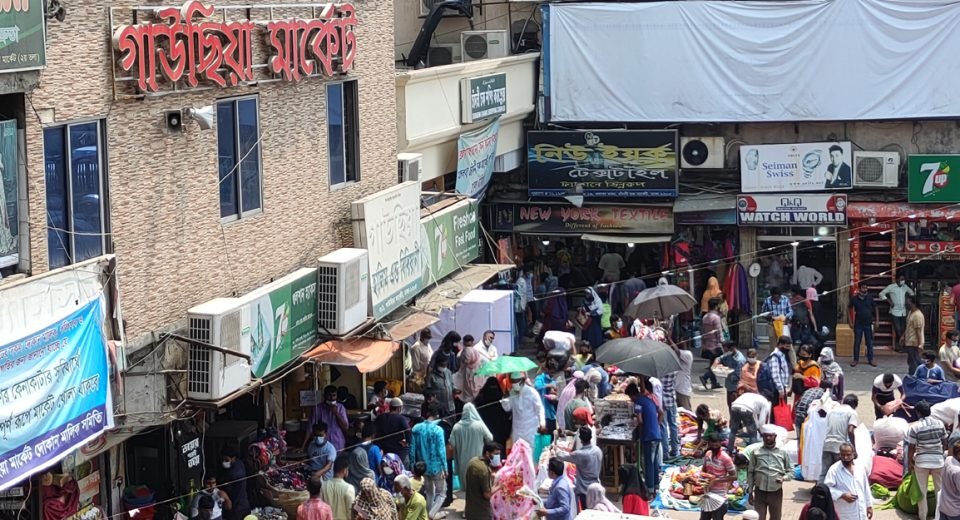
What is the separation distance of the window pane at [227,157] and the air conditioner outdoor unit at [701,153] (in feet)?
43.2

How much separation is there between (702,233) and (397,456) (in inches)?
482

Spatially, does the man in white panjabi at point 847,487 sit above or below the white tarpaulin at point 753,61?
below

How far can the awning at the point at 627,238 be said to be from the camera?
28594 mm

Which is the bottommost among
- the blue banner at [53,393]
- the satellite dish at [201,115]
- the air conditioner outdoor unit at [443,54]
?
the blue banner at [53,393]

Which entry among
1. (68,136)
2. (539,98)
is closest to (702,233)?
(539,98)

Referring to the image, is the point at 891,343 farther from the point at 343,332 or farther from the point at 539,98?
the point at 343,332

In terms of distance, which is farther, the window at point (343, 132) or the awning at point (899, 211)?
the awning at point (899, 211)

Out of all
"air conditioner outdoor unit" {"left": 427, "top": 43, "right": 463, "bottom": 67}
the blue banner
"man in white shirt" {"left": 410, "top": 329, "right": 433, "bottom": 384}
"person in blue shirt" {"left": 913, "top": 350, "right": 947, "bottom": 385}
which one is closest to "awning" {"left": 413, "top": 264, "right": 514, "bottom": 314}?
"man in white shirt" {"left": 410, "top": 329, "right": 433, "bottom": 384}

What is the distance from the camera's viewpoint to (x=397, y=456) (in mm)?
18266

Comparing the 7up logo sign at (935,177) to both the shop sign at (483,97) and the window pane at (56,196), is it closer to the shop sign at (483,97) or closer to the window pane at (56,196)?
the shop sign at (483,97)

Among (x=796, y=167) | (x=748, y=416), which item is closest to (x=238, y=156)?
(x=748, y=416)

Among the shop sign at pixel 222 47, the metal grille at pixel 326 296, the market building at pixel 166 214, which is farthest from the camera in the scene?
the metal grille at pixel 326 296

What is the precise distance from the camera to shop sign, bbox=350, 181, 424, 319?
19656 mm

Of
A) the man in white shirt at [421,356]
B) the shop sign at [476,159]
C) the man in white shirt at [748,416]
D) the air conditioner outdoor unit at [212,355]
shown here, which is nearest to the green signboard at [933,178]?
the shop sign at [476,159]
